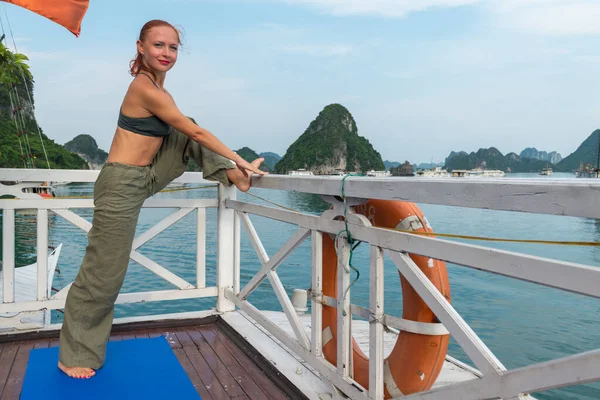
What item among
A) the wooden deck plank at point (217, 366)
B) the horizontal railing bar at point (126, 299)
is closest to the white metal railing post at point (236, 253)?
the horizontal railing bar at point (126, 299)

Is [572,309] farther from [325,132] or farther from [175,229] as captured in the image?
[325,132]

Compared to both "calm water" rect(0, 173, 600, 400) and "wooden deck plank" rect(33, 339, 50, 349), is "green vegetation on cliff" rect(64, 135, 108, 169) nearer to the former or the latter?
"calm water" rect(0, 173, 600, 400)

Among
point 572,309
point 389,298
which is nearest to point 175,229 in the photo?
point 389,298

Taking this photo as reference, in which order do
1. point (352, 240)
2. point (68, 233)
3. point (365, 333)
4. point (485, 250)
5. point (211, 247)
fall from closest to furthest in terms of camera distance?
point (485, 250) < point (352, 240) < point (365, 333) < point (211, 247) < point (68, 233)

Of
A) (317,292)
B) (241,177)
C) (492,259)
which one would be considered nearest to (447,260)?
(492,259)

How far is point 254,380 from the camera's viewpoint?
2373mm

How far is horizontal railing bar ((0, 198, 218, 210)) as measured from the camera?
2.86m

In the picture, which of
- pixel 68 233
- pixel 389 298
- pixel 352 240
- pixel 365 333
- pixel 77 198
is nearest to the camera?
Answer: pixel 352 240

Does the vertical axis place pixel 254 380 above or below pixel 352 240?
below


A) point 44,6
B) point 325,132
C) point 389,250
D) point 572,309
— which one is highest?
point 325,132

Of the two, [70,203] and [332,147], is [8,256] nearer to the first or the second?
[70,203]

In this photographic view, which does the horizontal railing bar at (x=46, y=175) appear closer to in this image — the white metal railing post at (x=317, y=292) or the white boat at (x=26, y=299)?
the white boat at (x=26, y=299)

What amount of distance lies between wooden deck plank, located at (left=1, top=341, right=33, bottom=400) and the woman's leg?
21 centimetres

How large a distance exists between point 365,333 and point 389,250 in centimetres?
223
